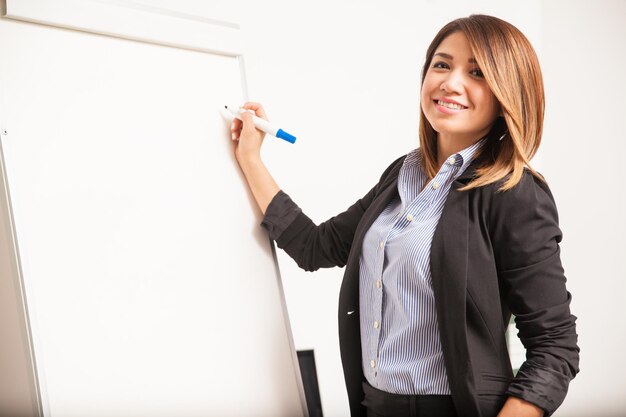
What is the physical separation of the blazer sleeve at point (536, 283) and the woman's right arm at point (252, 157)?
42 cm

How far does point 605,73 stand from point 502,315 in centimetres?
152

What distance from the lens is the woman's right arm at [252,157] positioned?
48.2 inches

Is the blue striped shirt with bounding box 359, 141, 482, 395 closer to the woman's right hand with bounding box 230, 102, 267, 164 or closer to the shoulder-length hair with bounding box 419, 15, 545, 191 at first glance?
the shoulder-length hair with bounding box 419, 15, 545, 191

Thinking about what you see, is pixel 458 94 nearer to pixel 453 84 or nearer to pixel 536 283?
pixel 453 84

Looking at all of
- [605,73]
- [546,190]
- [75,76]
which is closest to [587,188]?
[605,73]

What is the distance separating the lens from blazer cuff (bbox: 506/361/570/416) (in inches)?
41.6

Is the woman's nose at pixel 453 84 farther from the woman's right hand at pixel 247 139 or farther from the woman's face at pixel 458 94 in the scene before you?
the woman's right hand at pixel 247 139

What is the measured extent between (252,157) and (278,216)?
12 centimetres

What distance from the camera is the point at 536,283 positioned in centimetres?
107

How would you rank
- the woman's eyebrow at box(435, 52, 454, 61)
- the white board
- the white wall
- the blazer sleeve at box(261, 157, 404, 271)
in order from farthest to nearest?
the white wall < the blazer sleeve at box(261, 157, 404, 271) < the woman's eyebrow at box(435, 52, 454, 61) < the white board

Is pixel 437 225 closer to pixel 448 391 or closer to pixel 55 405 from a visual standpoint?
pixel 448 391

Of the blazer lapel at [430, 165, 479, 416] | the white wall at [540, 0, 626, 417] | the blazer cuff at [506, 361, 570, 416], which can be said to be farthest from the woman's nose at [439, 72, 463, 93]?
the white wall at [540, 0, 626, 417]

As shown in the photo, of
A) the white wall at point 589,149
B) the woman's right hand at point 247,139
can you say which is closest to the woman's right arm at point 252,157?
the woman's right hand at point 247,139

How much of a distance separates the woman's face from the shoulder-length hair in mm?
28
